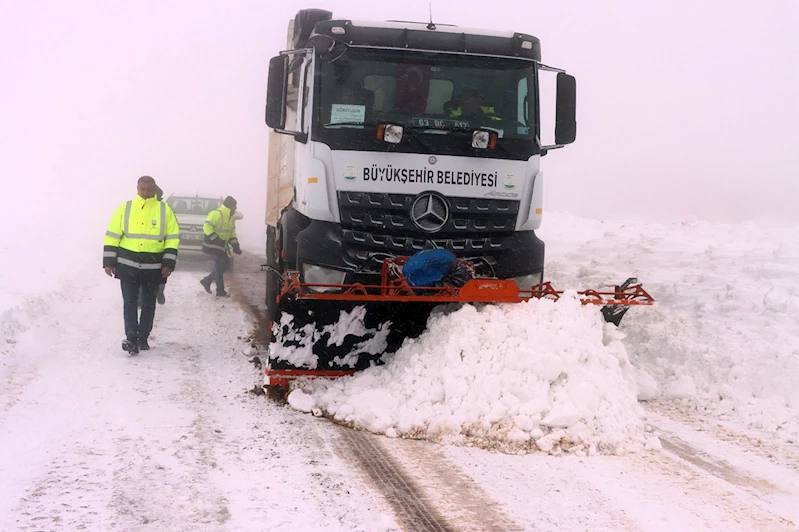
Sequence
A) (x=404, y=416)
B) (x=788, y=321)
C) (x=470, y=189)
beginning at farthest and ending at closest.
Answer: (x=788, y=321) → (x=470, y=189) → (x=404, y=416)

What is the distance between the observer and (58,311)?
9469mm

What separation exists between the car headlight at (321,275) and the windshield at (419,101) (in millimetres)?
1114

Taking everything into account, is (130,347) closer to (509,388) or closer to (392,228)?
(392,228)

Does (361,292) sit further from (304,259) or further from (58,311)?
(58,311)

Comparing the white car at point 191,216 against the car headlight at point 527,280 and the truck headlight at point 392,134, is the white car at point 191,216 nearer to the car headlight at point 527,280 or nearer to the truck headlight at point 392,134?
the truck headlight at point 392,134

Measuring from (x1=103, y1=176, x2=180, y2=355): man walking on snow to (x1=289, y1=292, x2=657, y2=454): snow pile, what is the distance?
274cm

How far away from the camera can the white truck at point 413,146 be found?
6.62m

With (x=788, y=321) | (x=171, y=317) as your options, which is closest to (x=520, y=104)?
(x=788, y=321)

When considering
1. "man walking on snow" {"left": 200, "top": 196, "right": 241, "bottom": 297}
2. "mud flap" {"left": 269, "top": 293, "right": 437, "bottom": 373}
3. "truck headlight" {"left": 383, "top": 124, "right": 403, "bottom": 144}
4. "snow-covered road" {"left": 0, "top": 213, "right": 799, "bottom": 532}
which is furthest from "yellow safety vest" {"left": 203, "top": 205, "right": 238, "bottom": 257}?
"mud flap" {"left": 269, "top": 293, "right": 437, "bottom": 373}

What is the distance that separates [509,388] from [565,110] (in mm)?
3294

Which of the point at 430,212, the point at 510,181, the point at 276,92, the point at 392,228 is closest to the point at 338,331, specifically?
the point at 392,228

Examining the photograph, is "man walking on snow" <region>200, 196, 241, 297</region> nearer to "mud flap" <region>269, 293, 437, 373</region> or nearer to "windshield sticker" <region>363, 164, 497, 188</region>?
"windshield sticker" <region>363, 164, 497, 188</region>

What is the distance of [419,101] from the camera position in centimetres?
680

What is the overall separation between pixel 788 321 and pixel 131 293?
6727 millimetres
